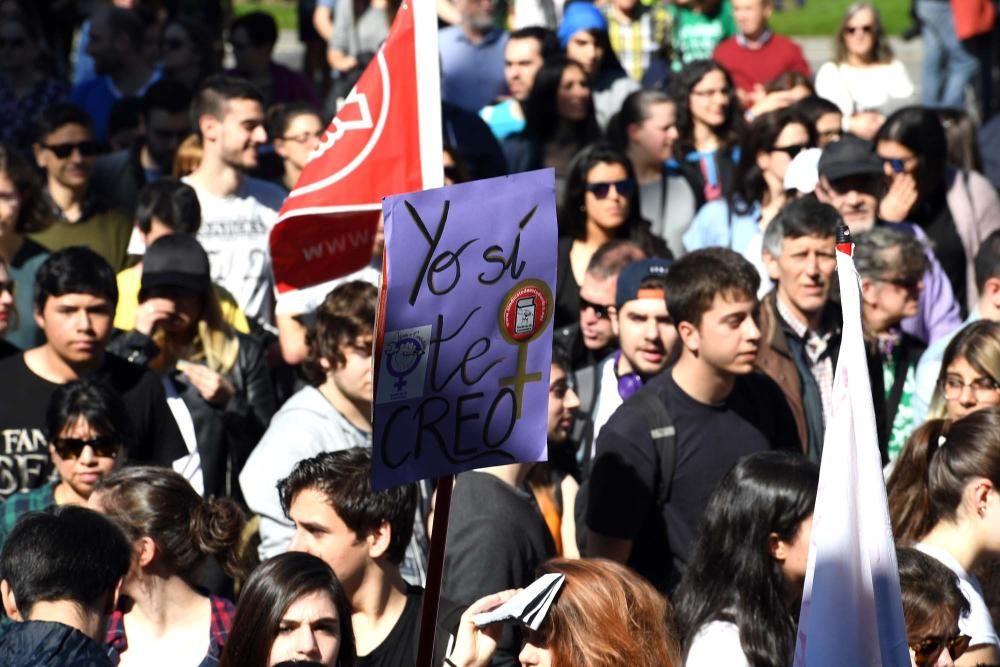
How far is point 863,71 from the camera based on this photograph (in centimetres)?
1176

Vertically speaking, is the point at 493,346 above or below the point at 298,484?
above

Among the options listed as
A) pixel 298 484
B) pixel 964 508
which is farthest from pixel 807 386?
pixel 298 484

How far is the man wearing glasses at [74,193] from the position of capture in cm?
819

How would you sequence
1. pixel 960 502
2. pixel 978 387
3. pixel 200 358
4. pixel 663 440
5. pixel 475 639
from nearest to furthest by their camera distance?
1. pixel 475 639
2. pixel 960 502
3. pixel 663 440
4. pixel 978 387
5. pixel 200 358

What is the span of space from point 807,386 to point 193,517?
2662 millimetres

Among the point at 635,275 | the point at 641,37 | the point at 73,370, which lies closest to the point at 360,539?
the point at 73,370

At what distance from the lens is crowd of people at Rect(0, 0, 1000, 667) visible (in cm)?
432

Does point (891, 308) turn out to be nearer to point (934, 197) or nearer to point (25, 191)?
point (934, 197)

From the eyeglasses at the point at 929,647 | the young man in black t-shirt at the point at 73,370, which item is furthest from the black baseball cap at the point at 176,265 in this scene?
the eyeglasses at the point at 929,647

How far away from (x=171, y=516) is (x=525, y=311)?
1423 mm

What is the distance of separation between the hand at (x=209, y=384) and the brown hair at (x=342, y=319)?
0.74m

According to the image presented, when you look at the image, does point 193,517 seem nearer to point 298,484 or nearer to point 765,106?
point 298,484

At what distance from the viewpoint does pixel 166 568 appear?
4.92 metres

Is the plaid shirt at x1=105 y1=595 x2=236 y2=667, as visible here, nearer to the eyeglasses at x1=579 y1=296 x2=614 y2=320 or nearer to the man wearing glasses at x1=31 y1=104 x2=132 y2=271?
the eyeglasses at x1=579 y1=296 x2=614 y2=320
